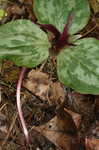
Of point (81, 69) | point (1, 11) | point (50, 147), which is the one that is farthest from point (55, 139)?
point (1, 11)

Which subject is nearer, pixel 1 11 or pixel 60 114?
pixel 60 114

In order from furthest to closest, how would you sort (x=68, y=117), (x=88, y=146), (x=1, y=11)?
(x=1, y=11)
(x=68, y=117)
(x=88, y=146)

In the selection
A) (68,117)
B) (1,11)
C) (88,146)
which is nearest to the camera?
(88,146)

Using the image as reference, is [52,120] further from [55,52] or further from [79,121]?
[55,52]

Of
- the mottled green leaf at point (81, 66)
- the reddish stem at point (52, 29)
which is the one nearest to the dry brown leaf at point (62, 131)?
the mottled green leaf at point (81, 66)

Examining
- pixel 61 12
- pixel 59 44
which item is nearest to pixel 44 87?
pixel 59 44

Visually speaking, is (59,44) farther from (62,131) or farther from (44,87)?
(62,131)
